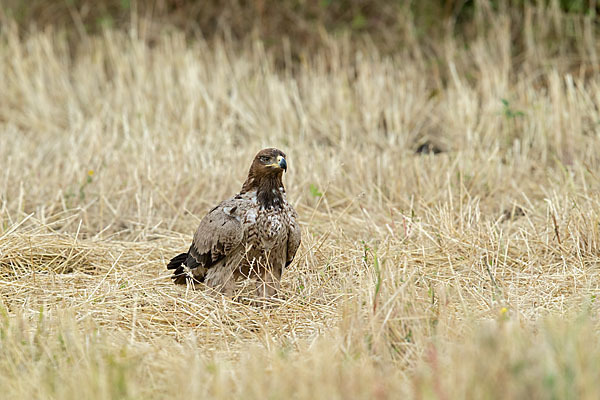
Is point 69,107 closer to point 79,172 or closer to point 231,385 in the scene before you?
point 79,172

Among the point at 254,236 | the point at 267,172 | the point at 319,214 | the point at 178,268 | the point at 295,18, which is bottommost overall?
the point at 178,268

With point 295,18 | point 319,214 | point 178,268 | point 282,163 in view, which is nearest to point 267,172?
point 282,163

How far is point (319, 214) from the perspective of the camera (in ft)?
18.2

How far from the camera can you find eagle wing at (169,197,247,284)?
411cm

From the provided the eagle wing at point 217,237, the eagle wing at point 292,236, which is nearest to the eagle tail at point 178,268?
the eagle wing at point 217,237

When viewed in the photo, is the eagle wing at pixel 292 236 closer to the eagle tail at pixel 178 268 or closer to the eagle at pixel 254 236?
the eagle at pixel 254 236

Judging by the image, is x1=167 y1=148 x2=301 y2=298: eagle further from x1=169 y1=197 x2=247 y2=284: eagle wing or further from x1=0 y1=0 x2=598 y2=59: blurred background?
x1=0 y1=0 x2=598 y2=59: blurred background

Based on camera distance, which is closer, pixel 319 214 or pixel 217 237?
pixel 217 237

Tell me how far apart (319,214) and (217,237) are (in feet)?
5.02

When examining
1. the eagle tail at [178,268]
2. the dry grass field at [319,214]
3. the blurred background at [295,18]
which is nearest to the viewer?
the dry grass field at [319,214]

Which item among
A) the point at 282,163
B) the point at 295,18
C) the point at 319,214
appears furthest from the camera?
the point at 295,18

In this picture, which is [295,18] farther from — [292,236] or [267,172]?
[292,236]

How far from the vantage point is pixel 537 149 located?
279 inches

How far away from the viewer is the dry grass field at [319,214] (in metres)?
2.85
